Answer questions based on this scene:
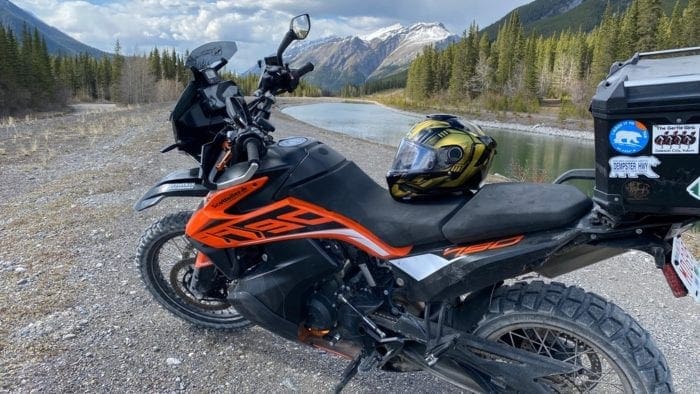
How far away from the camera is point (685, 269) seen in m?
2.06

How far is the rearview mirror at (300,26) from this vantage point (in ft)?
9.48

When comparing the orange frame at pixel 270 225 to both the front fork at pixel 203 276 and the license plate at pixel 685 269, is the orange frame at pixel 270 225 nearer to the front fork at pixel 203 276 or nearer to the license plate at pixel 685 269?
the front fork at pixel 203 276

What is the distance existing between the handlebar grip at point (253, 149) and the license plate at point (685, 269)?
193 centimetres

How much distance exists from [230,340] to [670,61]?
124 inches

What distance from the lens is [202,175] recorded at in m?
2.91

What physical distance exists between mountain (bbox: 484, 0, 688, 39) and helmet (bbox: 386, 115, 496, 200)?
153 meters

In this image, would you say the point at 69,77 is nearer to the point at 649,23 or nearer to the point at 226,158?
the point at 649,23

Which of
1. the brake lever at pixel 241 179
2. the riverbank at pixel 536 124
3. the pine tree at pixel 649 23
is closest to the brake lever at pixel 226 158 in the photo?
the brake lever at pixel 241 179

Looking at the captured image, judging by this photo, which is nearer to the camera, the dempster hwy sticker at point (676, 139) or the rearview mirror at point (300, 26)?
the dempster hwy sticker at point (676, 139)

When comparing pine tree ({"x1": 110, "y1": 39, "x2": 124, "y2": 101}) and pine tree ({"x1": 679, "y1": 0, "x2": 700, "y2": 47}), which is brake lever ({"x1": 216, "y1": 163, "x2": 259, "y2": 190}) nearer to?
pine tree ({"x1": 679, "y1": 0, "x2": 700, "y2": 47})

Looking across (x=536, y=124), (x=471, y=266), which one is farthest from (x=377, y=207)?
(x=536, y=124)

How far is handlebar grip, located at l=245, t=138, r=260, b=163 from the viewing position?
8.19ft

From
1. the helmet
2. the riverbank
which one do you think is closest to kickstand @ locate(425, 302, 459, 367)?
the helmet

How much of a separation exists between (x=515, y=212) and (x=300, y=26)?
1.69 m
